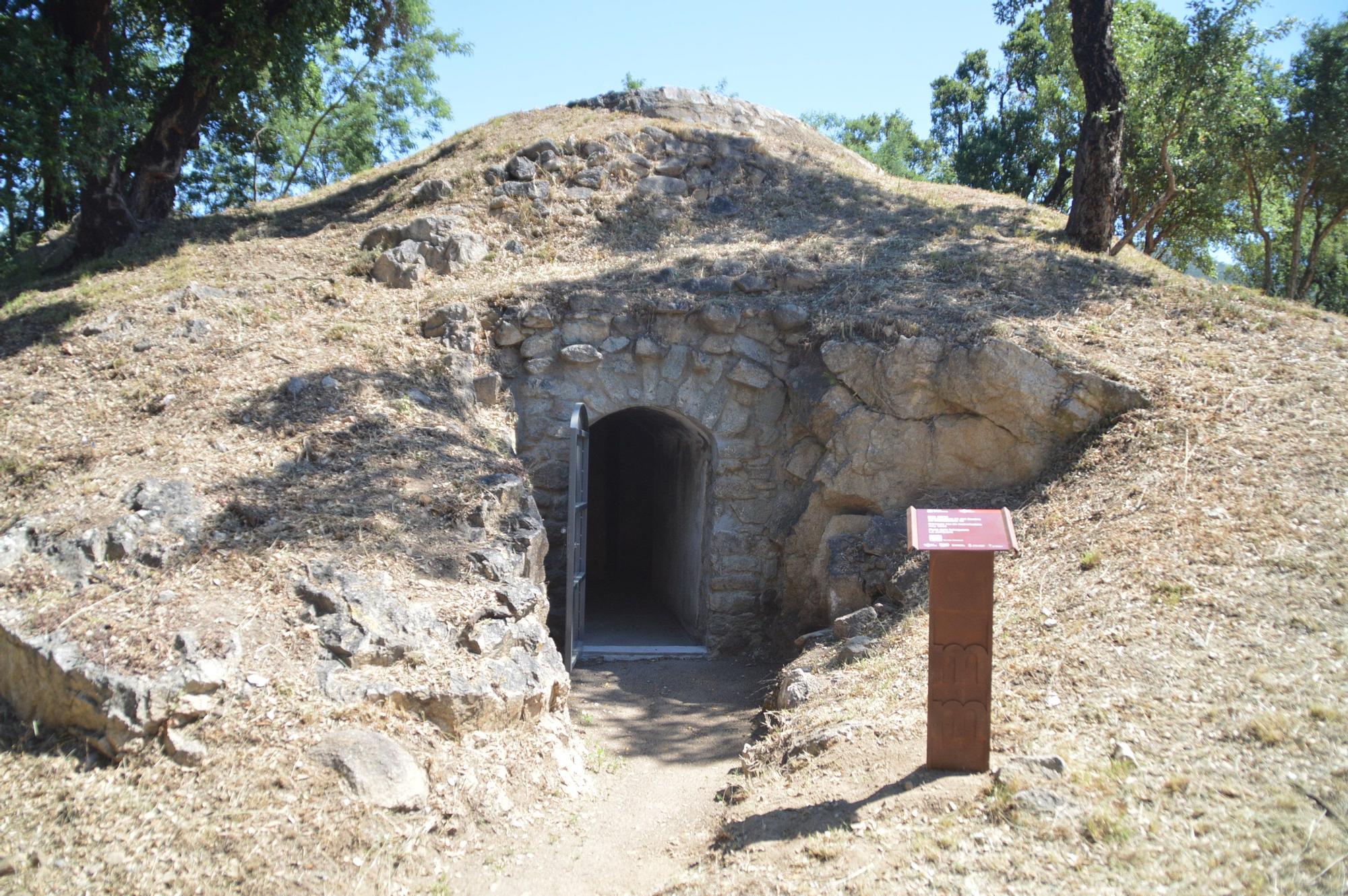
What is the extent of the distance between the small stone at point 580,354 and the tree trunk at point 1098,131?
565cm

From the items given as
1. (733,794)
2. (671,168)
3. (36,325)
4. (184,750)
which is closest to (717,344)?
(671,168)

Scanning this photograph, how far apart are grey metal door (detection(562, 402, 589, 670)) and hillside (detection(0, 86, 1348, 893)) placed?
0.49m

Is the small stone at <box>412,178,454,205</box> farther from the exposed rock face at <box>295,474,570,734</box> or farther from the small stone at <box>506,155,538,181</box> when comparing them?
the exposed rock face at <box>295,474,570,734</box>

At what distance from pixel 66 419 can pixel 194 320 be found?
1.43m

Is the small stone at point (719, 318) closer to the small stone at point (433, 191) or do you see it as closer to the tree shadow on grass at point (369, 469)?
the tree shadow on grass at point (369, 469)

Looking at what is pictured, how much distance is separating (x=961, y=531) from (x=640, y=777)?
2.67 m

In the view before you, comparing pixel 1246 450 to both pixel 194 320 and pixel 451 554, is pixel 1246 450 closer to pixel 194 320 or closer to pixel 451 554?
pixel 451 554

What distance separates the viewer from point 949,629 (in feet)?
12.6

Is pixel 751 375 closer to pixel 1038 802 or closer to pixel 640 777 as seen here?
pixel 640 777

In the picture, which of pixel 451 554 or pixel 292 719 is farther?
pixel 451 554

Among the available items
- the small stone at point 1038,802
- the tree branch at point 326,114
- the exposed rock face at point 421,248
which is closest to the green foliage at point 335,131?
the tree branch at point 326,114

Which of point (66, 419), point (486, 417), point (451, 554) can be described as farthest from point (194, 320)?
point (451, 554)

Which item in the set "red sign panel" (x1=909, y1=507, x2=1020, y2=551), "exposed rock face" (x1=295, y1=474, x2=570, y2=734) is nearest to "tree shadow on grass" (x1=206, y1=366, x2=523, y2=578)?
"exposed rock face" (x1=295, y1=474, x2=570, y2=734)

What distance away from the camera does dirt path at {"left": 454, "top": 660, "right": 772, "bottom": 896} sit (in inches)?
157
